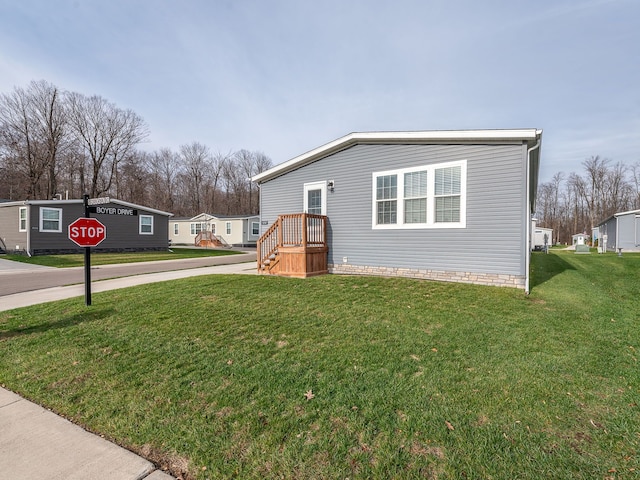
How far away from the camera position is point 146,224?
75.3ft

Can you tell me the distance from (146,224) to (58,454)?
77.6 feet

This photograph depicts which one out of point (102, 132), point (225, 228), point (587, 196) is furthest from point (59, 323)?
point (587, 196)

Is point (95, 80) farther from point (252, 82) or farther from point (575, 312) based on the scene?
point (575, 312)

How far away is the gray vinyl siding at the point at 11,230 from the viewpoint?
1809 centimetres

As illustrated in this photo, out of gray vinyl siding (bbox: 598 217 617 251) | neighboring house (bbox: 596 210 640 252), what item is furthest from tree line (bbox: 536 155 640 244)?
neighboring house (bbox: 596 210 640 252)

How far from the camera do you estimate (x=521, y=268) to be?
23.2ft

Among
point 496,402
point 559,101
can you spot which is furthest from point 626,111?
point 496,402

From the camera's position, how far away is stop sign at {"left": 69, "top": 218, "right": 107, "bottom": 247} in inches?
233

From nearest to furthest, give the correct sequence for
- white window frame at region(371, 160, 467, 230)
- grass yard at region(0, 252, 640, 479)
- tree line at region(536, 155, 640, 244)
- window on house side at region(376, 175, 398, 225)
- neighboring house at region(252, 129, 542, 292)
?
grass yard at region(0, 252, 640, 479) → neighboring house at region(252, 129, 542, 292) → white window frame at region(371, 160, 467, 230) → window on house side at region(376, 175, 398, 225) → tree line at region(536, 155, 640, 244)

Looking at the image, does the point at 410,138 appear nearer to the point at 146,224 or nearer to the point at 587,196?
the point at 146,224

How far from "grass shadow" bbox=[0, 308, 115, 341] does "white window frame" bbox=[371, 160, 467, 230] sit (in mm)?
6819

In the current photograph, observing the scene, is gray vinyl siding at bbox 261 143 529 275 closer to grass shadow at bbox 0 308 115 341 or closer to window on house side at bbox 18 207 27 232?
grass shadow at bbox 0 308 115 341

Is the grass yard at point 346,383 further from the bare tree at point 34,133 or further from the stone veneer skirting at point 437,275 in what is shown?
the bare tree at point 34,133

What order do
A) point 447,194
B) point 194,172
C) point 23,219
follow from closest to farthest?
Answer: 1. point 447,194
2. point 23,219
3. point 194,172
